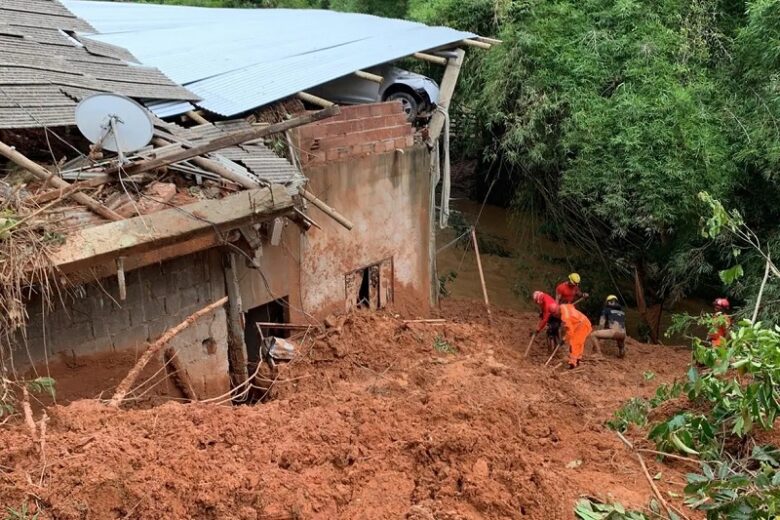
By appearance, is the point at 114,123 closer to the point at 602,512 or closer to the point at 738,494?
the point at 602,512

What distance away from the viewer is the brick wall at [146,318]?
603 cm

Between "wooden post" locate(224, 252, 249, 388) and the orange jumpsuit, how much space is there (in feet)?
13.7

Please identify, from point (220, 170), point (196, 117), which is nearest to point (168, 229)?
point (220, 170)

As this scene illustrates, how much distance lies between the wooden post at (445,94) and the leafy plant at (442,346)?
9.73ft

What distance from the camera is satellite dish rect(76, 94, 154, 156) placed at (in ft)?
19.4

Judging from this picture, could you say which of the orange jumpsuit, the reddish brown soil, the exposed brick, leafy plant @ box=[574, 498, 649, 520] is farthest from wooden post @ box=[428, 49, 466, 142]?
leafy plant @ box=[574, 498, 649, 520]

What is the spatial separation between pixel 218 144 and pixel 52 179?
139 cm

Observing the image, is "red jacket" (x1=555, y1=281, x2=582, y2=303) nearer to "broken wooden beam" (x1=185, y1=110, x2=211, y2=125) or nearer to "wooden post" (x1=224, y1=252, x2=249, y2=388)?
"wooden post" (x1=224, y1=252, x2=249, y2=388)

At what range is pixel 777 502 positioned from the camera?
121 inches

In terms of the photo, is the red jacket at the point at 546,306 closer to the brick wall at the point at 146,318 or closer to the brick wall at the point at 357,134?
the brick wall at the point at 357,134

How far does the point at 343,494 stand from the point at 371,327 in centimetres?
498

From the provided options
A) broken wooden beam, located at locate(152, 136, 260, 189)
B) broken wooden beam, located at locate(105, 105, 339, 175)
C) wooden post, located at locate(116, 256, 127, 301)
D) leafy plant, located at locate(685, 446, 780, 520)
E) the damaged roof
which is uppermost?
the damaged roof

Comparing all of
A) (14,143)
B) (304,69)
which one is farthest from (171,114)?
(304,69)

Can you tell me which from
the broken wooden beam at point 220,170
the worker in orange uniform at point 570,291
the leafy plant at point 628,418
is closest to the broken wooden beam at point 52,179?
the broken wooden beam at point 220,170
